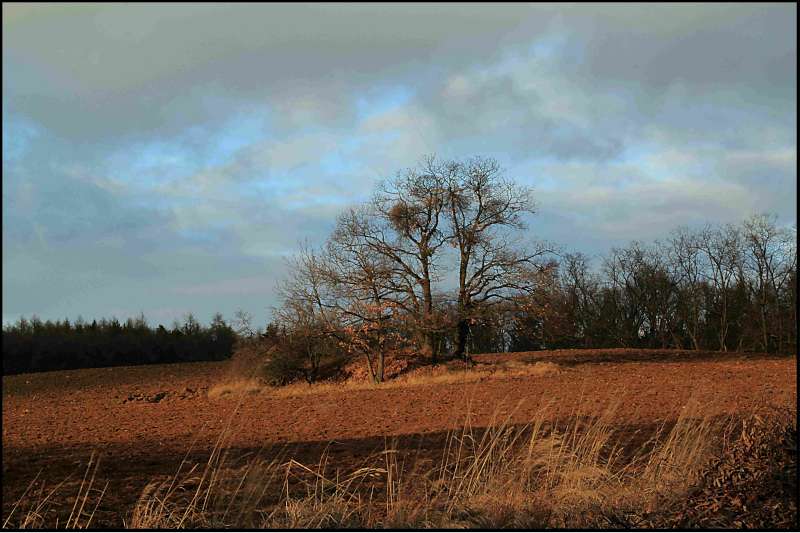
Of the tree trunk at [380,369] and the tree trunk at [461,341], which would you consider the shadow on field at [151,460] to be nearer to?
the tree trunk at [380,369]

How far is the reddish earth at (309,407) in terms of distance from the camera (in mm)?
9344

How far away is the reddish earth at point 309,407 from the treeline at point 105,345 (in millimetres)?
4058

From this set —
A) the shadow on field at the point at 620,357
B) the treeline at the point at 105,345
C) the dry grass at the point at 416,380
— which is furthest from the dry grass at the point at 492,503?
the treeline at the point at 105,345

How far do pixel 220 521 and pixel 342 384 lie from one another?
70.6 ft

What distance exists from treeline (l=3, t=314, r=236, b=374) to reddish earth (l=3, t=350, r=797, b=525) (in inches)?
160

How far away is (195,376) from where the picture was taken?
1217 inches

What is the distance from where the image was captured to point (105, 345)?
3800cm

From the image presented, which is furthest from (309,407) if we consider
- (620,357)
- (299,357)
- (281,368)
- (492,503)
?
(620,357)

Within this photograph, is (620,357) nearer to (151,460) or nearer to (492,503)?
(151,460)

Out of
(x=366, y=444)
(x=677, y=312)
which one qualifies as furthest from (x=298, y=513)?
(x=677, y=312)

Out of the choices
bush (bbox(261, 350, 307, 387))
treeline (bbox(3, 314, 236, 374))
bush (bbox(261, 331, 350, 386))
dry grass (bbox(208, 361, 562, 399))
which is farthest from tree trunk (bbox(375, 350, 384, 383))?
treeline (bbox(3, 314, 236, 374))

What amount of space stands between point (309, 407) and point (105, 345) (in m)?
24.3

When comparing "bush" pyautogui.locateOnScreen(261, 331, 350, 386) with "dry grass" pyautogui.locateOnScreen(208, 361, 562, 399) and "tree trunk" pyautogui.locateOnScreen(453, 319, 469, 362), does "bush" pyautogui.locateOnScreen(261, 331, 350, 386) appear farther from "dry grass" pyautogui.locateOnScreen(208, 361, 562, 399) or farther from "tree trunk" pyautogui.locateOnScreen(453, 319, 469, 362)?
"tree trunk" pyautogui.locateOnScreen(453, 319, 469, 362)

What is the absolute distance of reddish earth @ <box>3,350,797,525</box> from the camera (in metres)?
9.34
